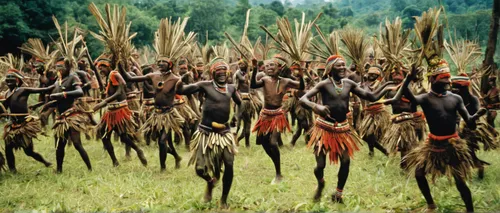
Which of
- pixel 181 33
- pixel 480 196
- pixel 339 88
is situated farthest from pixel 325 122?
pixel 181 33

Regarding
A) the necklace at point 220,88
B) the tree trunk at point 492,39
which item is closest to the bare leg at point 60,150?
the necklace at point 220,88

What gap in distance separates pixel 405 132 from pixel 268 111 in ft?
7.22

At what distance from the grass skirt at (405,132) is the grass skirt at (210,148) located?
9.26 feet

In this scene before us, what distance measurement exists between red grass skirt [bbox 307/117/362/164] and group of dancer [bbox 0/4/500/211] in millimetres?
13

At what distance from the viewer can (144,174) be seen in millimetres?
6664

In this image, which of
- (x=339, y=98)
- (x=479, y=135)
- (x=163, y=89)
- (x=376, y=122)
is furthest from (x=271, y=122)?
(x=479, y=135)

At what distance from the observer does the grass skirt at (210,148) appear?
484 cm

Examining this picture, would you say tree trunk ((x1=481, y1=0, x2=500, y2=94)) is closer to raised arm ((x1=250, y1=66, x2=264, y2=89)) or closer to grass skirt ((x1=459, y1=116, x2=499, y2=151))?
grass skirt ((x1=459, y1=116, x2=499, y2=151))

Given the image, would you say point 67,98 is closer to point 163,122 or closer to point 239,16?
point 163,122

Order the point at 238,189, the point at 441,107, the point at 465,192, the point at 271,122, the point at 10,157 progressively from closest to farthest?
the point at 465,192 → the point at 441,107 → the point at 238,189 → the point at 271,122 → the point at 10,157

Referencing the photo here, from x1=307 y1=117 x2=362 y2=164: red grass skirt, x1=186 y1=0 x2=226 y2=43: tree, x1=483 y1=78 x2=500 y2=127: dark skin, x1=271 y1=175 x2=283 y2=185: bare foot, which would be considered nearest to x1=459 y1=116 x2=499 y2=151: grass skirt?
x1=307 y1=117 x2=362 y2=164: red grass skirt

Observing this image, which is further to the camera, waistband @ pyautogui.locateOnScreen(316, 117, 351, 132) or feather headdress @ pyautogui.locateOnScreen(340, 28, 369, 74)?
feather headdress @ pyautogui.locateOnScreen(340, 28, 369, 74)

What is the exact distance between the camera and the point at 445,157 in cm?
432

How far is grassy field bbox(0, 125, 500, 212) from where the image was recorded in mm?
5035
